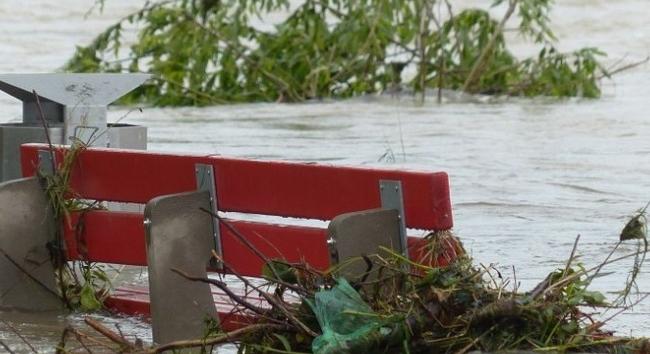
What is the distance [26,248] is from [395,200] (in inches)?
71.3

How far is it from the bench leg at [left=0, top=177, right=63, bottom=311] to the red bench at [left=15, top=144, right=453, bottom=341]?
0.12 m

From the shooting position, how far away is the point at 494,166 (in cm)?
1118

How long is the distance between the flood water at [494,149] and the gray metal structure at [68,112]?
791 mm

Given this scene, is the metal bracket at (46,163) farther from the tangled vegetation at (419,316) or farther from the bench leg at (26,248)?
the tangled vegetation at (419,316)

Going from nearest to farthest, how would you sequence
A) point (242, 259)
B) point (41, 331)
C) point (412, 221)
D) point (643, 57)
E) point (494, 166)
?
point (412, 221), point (242, 259), point (41, 331), point (494, 166), point (643, 57)

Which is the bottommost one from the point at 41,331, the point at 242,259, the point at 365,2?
the point at 41,331

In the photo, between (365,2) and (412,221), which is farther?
(365,2)

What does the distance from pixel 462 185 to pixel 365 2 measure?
4.73 metres

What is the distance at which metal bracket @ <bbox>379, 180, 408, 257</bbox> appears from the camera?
4922mm

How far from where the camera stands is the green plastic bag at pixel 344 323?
4.32m

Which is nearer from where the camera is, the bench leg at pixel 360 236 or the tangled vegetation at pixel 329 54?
the bench leg at pixel 360 236

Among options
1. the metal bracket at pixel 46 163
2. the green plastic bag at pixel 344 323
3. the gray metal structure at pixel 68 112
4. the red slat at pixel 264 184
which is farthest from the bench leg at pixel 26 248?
the green plastic bag at pixel 344 323

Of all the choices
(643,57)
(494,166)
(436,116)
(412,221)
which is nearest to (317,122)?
(436,116)

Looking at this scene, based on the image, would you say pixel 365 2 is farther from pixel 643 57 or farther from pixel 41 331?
pixel 41 331
